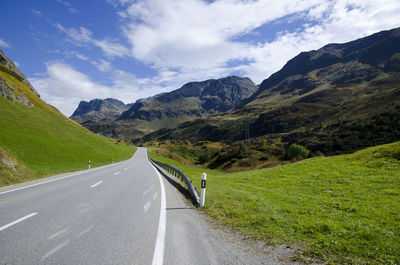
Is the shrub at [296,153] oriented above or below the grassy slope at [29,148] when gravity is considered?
below

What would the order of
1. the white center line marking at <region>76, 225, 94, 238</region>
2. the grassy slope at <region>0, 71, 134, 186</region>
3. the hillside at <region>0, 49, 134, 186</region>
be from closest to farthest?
1. the white center line marking at <region>76, 225, 94, 238</region>
2. the hillside at <region>0, 49, 134, 186</region>
3. the grassy slope at <region>0, 71, 134, 186</region>

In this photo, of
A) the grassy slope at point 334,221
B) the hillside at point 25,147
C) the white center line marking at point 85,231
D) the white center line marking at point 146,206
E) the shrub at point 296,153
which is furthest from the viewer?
the shrub at point 296,153

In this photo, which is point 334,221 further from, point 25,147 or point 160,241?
point 25,147

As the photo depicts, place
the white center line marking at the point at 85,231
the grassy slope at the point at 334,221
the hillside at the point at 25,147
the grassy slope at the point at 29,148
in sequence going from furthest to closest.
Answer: the grassy slope at the point at 29,148 < the hillside at the point at 25,147 < the white center line marking at the point at 85,231 < the grassy slope at the point at 334,221

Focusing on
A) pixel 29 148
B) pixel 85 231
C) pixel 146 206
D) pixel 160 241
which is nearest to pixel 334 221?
pixel 160 241

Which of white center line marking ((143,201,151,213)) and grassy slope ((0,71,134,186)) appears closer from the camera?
white center line marking ((143,201,151,213))

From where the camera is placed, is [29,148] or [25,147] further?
[29,148]

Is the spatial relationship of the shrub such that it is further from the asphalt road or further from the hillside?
the asphalt road

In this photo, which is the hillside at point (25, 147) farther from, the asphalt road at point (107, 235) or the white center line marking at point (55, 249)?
the white center line marking at point (55, 249)

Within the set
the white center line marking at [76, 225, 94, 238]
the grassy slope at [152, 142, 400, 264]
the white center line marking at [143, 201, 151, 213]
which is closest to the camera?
the grassy slope at [152, 142, 400, 264]

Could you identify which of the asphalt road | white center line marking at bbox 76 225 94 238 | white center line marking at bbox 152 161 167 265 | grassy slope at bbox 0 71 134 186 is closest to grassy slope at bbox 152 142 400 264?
the asphalt road

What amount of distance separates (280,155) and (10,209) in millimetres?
55742

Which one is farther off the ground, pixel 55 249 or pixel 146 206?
pixel 55 249

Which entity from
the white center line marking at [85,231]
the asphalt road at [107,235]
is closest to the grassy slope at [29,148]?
the asphalt road at [107,235]
